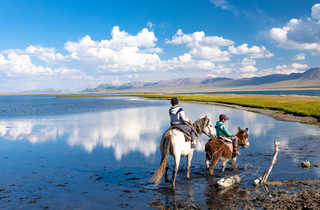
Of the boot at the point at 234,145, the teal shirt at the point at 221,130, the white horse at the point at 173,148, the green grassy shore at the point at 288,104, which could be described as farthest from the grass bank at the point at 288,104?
the white horse at the point at 173,148

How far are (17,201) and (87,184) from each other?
2.65 m

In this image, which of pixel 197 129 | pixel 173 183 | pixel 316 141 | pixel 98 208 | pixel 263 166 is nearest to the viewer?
pixel 98 208

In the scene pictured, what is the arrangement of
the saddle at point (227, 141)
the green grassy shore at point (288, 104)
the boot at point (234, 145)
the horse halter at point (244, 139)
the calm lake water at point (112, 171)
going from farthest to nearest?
the green grassy shore at point (288, 104) → the horse halter at point (244, 139) → the boot at point (234, 145) → the saddle at point (227, 141) → the calm lake water at point (112, 171)

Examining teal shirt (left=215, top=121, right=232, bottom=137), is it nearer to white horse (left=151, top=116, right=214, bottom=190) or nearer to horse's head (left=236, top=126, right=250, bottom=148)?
horse's head (left=236, top=126, right=250, bottom=148)

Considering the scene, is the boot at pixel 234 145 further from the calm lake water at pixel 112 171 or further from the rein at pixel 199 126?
the rein at pixel 199 126

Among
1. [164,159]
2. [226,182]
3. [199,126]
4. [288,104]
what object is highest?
[199,126]

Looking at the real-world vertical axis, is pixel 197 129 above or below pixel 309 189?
above

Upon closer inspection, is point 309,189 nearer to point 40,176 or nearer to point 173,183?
point 173,183

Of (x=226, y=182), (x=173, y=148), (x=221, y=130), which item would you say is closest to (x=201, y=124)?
(x=221, y=130)

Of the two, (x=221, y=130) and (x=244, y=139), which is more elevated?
(x=221, y=130)

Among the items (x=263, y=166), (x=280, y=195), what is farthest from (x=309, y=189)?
(x=263, y=166)

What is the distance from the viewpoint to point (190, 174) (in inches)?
466

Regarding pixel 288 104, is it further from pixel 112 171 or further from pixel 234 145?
pixel 112 171

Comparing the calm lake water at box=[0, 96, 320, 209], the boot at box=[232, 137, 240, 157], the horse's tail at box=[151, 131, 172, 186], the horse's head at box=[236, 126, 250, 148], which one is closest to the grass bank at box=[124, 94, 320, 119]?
the calm lake water at box=[0, 96, 320, 209]
